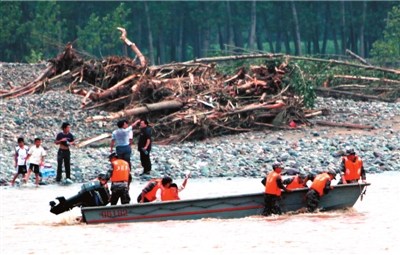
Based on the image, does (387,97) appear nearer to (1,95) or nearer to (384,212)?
(1,95)

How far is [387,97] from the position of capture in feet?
148

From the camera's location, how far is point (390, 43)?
76.6 m

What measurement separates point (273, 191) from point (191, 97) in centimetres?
1320

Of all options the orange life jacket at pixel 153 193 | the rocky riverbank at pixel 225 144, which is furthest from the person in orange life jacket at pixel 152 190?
the rocky riverbank at pixel 225 144

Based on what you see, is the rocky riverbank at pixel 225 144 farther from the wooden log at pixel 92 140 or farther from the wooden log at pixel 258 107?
the wooden log at pixel 258 107

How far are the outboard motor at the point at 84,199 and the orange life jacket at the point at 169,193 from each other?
1.05 metres

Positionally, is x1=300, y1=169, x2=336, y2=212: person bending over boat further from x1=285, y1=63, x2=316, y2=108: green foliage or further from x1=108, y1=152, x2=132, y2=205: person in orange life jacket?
x1=285, y1=63, x2=316, y2=108: green foliage

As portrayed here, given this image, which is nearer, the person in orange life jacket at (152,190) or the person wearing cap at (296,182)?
the person in orange life jacket at (152,190)

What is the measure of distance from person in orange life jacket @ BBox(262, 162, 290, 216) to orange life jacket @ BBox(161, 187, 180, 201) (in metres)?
1.57

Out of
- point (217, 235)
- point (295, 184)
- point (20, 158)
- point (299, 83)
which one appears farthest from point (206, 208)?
point (299, 83)

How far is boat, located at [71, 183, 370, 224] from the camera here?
2356cm

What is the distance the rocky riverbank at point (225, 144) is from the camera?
107ft

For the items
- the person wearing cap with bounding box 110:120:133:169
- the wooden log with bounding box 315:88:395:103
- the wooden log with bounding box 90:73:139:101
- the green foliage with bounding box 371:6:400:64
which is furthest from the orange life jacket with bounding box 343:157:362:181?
the green foliage with bounding box 371:6:400:64

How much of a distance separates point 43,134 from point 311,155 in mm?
7616
